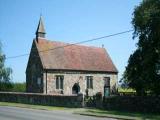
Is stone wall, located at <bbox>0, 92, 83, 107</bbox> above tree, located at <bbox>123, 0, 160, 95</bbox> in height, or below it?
below

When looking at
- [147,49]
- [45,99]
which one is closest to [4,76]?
[45,99]

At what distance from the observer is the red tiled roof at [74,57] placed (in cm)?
5019

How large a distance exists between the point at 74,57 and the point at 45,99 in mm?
17372

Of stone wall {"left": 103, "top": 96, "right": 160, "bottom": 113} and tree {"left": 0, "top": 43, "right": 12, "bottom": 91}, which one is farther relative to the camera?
tree {"left": 0, "top": 43, "right": 12, "bottom": 91}

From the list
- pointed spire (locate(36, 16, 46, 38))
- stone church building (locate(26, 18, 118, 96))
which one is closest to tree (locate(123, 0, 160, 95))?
stone church building (locate(26, 18, 118, 96))

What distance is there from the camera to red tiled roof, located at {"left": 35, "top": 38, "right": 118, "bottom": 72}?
50.2 meters

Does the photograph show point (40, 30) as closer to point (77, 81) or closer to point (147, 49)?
point (77, 81)

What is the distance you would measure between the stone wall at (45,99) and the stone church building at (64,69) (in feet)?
18.3

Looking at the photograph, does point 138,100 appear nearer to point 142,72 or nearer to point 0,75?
point 142,72

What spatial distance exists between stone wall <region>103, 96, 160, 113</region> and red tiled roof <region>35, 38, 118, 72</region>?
17.8 meters

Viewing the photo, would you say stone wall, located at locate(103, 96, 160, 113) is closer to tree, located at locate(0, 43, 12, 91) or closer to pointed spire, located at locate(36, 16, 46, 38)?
pointed spire, located at locate(36, 16, 46, 38)

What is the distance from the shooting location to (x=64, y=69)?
1993 inches

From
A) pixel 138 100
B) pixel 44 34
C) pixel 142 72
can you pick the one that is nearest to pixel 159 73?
pixel 142 72

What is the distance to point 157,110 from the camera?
2878cm
